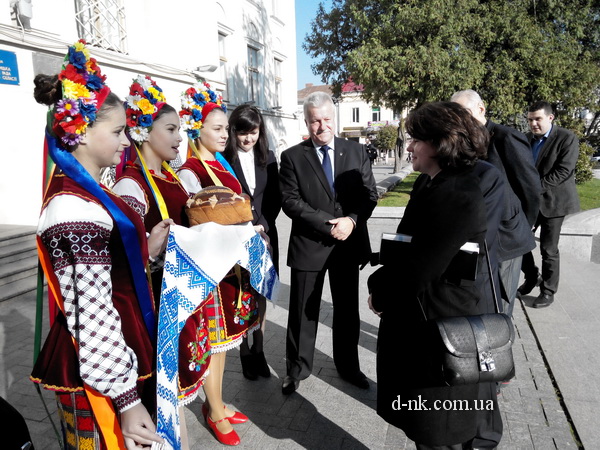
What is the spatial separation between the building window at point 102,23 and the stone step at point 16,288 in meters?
5.26

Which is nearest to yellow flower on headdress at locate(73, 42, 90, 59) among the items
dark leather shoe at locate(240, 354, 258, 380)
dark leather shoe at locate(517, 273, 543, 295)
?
dark leather shoe at locate(240, 354, 258, 380)

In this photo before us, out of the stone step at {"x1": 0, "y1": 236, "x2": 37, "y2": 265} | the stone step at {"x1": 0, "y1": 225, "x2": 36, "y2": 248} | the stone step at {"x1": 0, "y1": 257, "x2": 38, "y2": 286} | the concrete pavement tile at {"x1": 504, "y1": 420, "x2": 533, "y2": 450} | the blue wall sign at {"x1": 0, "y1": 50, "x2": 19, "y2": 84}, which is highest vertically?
the blue wall sign at {"x1": 0, "y1": 50, "x2": 19, "y2": 84}

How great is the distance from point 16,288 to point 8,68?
3.62 meters

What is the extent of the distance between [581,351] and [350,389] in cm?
210

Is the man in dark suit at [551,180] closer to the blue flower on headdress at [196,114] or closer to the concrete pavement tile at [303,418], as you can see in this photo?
the concrete pavement tile at [303,418]

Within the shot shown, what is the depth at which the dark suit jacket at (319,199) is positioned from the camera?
10.5 ft

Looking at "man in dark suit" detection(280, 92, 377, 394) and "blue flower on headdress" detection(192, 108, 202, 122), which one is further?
"man in dark suit" detection(280, 92, 377, 394)

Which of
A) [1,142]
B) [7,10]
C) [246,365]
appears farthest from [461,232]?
[7,10]

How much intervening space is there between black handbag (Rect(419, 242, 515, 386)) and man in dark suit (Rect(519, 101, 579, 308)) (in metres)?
3.60

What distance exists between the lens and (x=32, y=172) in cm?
739

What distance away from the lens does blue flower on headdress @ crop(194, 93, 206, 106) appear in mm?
2814

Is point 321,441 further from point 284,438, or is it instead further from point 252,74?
point 252,74

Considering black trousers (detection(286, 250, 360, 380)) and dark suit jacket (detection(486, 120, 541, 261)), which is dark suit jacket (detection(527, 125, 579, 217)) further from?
black trousers (detection(286, 250, 360, 380))

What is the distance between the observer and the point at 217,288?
101 inches
